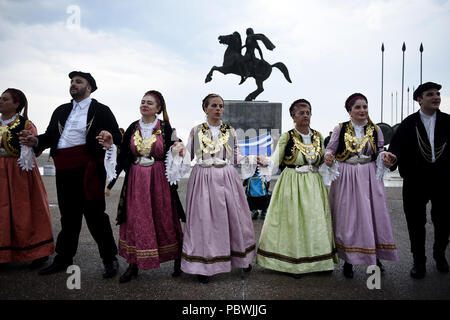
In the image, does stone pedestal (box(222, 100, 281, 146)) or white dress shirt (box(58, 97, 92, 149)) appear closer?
white dress shirt (box(58, 97, 92, 149))

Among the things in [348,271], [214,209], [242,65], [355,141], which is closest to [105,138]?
[214,209]

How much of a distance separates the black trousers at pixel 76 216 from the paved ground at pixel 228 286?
0.87 ft

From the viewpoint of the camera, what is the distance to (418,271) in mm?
3197

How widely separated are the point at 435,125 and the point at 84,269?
4284mm

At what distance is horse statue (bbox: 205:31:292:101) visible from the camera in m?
11.9

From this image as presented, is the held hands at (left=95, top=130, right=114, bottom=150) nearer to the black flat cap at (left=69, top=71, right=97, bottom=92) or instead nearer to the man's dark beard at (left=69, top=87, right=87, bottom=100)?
the man's dark beard at (left=69, top=87, right=87, bottom=100)

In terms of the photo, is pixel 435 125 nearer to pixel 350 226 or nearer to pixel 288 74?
pixel 350 226

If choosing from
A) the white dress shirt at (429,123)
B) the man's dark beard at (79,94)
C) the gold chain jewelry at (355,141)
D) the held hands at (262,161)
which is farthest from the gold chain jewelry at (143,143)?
the white dress shirt at (429,123)

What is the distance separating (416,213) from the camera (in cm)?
338

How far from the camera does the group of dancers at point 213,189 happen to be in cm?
312

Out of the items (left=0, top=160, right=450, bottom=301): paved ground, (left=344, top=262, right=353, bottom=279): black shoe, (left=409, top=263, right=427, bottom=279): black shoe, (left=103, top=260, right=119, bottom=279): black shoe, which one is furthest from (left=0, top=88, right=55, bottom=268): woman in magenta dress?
(left=409, top=263, right=427, bottom=279): black shoe

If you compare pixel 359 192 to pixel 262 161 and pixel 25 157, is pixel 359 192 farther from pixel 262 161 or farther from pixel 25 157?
pixel 25 157

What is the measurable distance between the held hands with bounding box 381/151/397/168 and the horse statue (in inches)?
372
